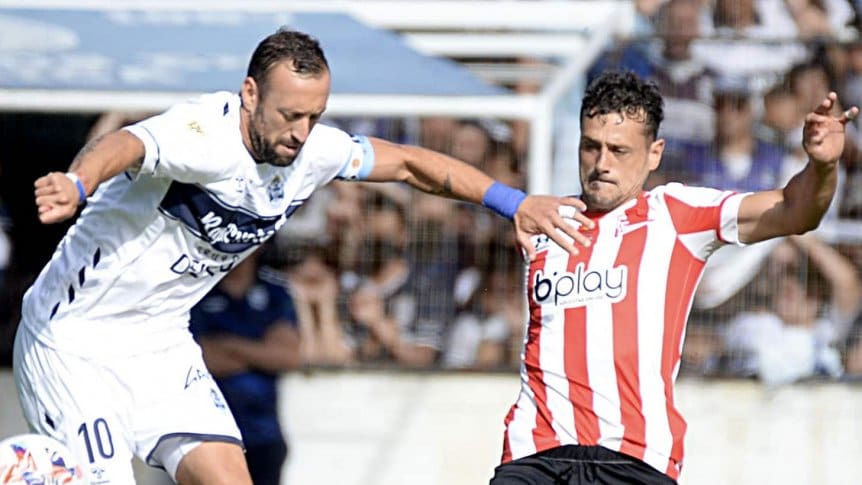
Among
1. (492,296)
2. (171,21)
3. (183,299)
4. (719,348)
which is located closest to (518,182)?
(492,296)

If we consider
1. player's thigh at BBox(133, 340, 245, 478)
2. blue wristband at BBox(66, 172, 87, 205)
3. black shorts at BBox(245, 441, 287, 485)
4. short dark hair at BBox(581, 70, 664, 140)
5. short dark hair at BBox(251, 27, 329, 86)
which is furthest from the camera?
black shorts at BBox(245, 441, 287, 485)

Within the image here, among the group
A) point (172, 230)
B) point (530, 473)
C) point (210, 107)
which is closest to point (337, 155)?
point (210, 107)

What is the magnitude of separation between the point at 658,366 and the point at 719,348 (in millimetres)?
3137

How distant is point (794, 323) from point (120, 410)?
3.86 meters

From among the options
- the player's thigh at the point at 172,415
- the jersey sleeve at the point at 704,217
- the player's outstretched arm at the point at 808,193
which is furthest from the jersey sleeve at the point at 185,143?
the player's outstretched arm at the point at 808,193

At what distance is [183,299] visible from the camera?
18.3 feet

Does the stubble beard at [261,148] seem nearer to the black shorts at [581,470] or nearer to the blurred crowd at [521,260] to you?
the black shorts at [581,470]

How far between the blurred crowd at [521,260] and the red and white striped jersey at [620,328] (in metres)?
2.88

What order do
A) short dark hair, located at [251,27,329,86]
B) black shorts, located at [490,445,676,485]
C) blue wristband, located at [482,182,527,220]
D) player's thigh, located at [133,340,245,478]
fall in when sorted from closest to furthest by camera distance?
1. black shorts, located at [490,445,676,485]
2. short dark hair, located at [251,27,329,86]
3. blue wristband, located at [482,182,527,220]
4. player's thigh, located at [133,340,245,478]

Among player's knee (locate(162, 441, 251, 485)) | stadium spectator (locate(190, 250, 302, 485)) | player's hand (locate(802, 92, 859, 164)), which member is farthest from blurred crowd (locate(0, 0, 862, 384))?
player's hand (locate(802, 92, 859, 164))

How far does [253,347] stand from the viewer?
25.2ft

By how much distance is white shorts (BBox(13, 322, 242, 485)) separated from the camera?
17.8 ft

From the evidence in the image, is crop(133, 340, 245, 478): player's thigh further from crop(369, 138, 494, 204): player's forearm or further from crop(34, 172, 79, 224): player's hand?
crop(34, 172, 79, 224): player's hand

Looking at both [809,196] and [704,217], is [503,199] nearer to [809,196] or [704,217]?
[704,217]
